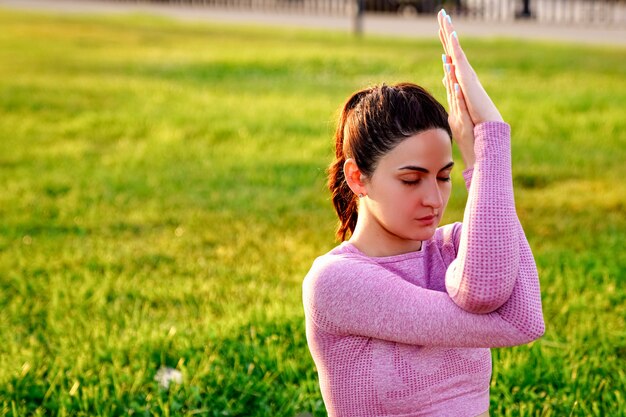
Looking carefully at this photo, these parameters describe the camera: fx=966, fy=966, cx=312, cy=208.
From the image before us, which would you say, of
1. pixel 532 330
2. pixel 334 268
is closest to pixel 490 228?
pixel 532 330

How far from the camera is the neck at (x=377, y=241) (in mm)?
2188

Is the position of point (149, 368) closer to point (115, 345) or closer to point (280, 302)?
point (115, 345)

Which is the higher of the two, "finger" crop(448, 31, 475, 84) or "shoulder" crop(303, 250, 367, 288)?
"finger" crop(448, 31, 475, 84)

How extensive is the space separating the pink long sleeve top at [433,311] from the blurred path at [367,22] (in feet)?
49.9

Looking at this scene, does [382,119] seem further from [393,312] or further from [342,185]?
[393,312]

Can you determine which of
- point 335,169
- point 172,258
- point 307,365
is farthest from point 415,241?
point 172,258

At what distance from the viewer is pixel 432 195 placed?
6.84 ft

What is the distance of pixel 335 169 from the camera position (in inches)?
90.7

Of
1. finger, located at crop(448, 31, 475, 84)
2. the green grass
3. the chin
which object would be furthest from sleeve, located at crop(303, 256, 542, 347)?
the green grass

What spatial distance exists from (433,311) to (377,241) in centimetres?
25

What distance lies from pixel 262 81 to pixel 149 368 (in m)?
7.77

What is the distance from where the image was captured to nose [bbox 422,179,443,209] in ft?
6.82

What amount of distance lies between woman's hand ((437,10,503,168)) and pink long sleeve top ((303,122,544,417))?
0.03 m

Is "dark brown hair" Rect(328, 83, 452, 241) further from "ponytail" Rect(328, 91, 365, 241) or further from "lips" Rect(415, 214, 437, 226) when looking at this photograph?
"lips" Rect(415, 214, 437, 226)
